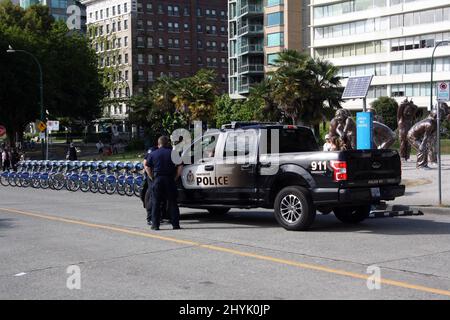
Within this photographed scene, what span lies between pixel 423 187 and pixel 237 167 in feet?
27.7

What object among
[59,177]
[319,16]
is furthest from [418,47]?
[59,177]

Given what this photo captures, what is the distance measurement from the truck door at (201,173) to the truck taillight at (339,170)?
2.65 meters

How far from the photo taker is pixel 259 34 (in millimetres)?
92812

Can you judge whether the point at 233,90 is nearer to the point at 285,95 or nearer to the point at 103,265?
the point at 285,95

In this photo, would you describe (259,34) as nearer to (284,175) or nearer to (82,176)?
(82,176)

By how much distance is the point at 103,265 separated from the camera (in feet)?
27.6

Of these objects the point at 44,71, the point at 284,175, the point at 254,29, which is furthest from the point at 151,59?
the point at 284,175

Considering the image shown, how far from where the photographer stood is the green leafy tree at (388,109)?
6606 cm

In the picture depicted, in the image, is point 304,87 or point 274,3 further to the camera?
point 274,3

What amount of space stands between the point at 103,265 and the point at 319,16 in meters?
77.5

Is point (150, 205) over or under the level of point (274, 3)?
under

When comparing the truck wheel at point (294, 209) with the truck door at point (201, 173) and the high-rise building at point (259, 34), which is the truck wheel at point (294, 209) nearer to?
the truck door at point (201, 173)

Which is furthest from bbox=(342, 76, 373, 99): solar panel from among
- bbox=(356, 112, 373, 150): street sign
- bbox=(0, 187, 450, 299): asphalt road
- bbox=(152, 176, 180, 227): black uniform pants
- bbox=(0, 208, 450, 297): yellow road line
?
bbox=(0, 208, 450, 297): yellow road line

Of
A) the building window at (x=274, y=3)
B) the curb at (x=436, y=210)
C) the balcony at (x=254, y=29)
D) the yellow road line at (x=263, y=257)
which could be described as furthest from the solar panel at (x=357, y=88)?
the balcony at (x=254, y=29)
